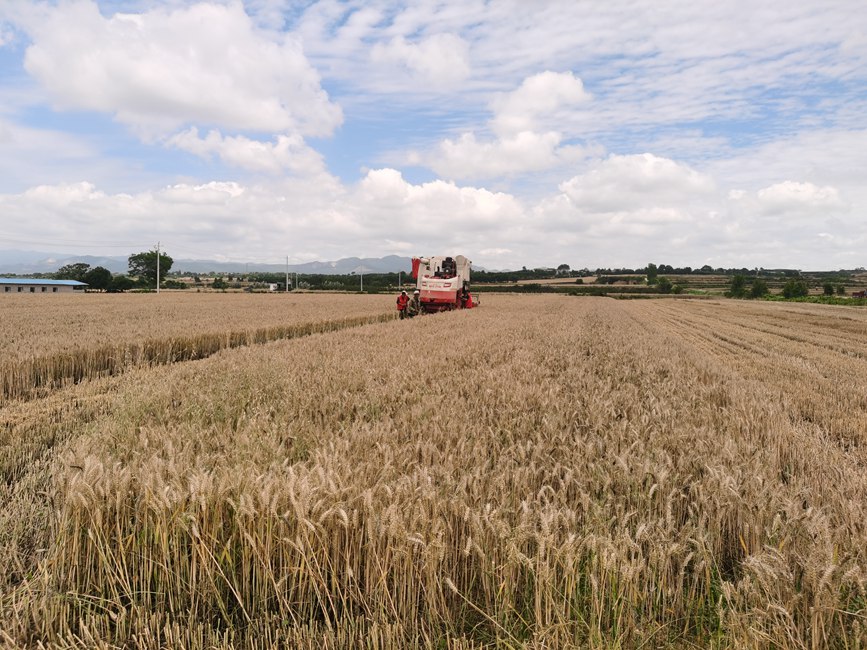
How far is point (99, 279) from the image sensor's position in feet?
358

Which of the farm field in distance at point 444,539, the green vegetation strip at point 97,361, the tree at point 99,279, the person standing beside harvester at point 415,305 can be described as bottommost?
the green vegetation strip at point 97,361

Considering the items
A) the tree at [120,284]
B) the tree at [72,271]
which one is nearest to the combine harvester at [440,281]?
the tree at [120,284]

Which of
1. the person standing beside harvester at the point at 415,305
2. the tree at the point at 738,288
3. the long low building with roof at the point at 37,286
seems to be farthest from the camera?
the long low building with roof at the point at 37,286

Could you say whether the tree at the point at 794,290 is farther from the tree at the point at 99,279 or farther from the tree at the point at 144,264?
the tree at the point at 144,264

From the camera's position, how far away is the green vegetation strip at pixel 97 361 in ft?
29.4

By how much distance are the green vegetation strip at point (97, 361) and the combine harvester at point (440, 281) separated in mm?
12175

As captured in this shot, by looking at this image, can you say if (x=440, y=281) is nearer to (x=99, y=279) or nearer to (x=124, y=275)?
(x=99, y=279)

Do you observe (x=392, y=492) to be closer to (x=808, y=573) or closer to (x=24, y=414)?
(x=808, y=573)

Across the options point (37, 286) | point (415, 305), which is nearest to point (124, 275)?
point (37, 286)

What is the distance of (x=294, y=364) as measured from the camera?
8039 millimetres

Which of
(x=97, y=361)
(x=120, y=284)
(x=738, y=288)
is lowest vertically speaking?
(x=97, y=361)

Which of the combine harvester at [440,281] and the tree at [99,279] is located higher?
the tree at [99,279]

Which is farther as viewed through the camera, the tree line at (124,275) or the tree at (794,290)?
the tree line at (124,275)

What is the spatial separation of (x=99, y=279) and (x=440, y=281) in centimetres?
11084
